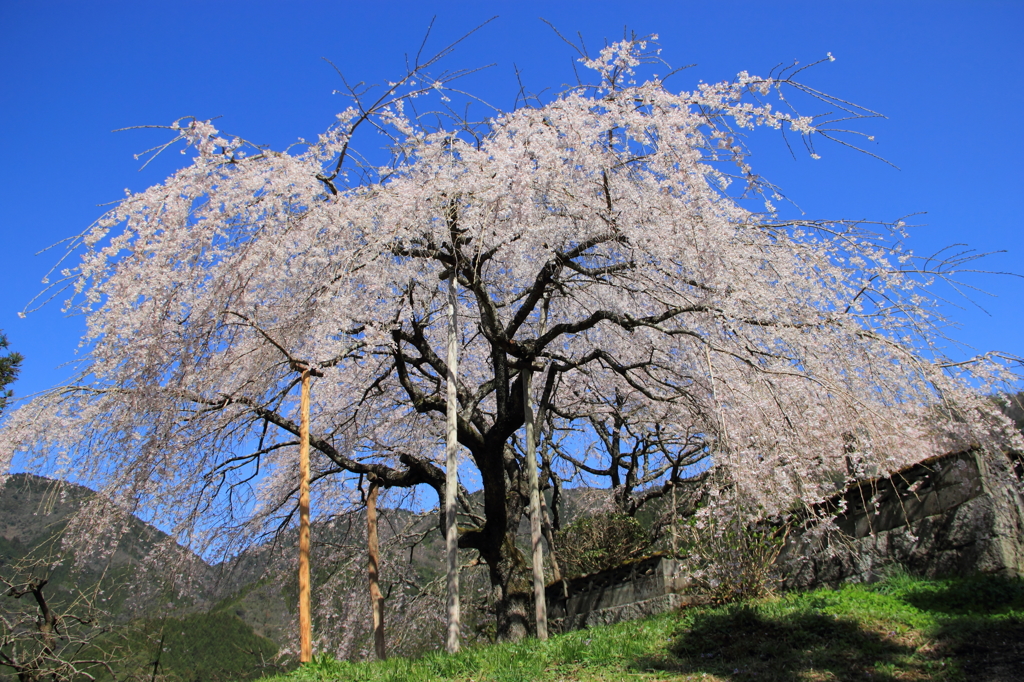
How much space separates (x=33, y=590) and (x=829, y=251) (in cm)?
1225

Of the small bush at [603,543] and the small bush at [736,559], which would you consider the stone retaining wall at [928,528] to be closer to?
the small bush at [736,559]

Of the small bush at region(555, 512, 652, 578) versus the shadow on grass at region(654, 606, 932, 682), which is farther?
the small bush at region(555, 512, 652, 578)

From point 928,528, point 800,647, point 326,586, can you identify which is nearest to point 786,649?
point 800,647

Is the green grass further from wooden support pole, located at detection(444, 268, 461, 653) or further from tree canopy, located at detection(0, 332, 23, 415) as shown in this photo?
tree canopy, located at detection(0, 332, 23, 415)

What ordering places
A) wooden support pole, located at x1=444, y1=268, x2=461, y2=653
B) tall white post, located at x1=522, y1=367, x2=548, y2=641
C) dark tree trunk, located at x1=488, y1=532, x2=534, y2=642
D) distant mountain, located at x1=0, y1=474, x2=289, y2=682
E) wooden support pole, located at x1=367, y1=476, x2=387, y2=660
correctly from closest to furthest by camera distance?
wooden support pole, located at x1=444, y1=268, x2=461, y2=653, tall white post, located at x1=522, y1=367, x2=548, y2=641, distant mountain, located at x1=0, y1=474, x2=289, y2=682, wooden support pole, located at x1=367, y1=476, x2=387, y2=660, dark tree trunk, located at x1=488, y1=532, x2=534, y2=642

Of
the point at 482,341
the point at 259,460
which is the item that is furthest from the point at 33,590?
the point at 482,341

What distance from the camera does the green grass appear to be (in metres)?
4.64

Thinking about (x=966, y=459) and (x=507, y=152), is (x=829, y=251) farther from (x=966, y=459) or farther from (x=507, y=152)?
(x=507, y=152)

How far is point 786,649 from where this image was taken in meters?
5.23

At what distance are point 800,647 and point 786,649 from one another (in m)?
0.15

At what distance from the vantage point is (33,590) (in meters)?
9.13

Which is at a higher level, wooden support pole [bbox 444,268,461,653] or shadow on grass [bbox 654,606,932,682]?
wooden support pole [bbox 444,268,461,653]

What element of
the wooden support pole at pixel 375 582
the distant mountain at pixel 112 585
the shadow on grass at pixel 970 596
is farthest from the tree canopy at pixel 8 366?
the shadow on grass at pixel 970 596

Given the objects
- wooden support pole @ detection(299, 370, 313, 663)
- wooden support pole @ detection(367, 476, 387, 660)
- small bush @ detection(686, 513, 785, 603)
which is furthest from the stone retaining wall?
wooden support pole @ detection(367, 476, 387, 660)
